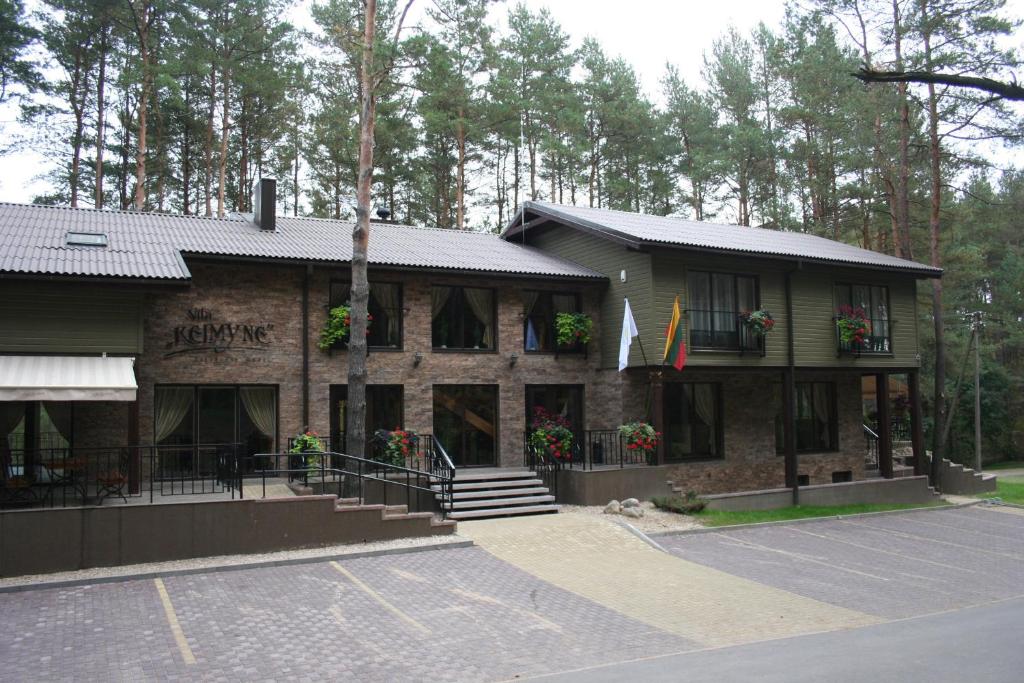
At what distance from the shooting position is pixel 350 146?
28.7 m

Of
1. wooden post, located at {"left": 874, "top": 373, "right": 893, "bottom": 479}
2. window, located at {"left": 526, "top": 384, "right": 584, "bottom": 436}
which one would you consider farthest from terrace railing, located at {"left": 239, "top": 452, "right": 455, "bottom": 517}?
wooden post, located at {"left": 874, "top": 373, "right": 893, "bottom": 479}

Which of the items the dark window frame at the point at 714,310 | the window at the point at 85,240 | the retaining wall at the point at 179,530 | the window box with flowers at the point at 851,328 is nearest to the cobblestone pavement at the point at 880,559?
the dark window frame at the point at 714,310

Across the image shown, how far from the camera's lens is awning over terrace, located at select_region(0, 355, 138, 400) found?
11703mm

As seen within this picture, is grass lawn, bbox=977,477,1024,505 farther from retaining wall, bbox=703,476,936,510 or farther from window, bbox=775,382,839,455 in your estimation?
window, bbox=775,382,839,455

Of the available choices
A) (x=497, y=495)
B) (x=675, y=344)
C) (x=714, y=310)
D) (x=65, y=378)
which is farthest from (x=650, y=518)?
(x=65, y=378)

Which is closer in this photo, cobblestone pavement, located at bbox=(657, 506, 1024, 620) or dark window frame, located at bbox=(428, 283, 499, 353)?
cobblestone pavement, located at bbox=(657, 506, 1024, 620)

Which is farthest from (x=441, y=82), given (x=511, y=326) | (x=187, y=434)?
(x=187, y=434)

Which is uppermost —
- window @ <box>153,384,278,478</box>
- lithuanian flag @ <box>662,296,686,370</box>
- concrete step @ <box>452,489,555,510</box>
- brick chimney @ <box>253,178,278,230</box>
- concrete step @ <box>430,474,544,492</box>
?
brick chimney @ <box>253,178,278,230</box>

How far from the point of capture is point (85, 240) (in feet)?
49.8

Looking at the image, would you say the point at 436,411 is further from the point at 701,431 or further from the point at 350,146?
the point at 350,146

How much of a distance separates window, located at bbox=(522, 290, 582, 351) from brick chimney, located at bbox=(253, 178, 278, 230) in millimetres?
6318

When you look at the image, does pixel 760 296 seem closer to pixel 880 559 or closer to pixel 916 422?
pixel 916 422

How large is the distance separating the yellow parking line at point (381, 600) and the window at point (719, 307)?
10.5m

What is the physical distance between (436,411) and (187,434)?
538cm
